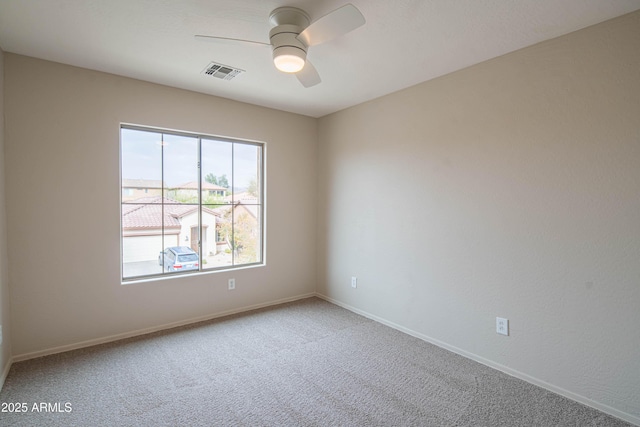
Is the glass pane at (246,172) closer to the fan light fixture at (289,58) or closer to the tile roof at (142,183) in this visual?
the tile roof at (142,183)

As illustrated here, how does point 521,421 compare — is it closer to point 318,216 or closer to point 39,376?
point 318,216

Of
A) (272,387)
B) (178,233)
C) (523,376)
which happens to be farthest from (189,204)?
(523,376)

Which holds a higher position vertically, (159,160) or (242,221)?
(159,160)

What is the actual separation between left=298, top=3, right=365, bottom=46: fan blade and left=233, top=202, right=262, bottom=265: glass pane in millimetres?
2439

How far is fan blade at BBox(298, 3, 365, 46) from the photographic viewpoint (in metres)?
1.61

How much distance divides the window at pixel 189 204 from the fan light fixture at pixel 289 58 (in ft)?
6.16

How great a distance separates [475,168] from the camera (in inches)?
108

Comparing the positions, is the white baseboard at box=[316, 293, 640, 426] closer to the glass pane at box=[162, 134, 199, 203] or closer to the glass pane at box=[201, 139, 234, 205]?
the glass pane at box=[201, 139, 234, 205]

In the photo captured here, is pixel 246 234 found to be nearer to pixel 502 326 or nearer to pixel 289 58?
pixel 289 58

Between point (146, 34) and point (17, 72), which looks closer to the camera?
point (146, 34)

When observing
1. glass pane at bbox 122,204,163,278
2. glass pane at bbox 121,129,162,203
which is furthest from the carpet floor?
glass pane at bbox 121,129,162,203

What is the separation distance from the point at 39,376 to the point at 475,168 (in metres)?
3.90

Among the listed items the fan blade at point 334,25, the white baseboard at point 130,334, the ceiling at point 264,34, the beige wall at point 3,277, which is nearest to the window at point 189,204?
the white baseboard at point 130,334

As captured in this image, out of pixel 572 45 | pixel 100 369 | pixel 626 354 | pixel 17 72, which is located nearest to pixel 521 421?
pixel 626 354
